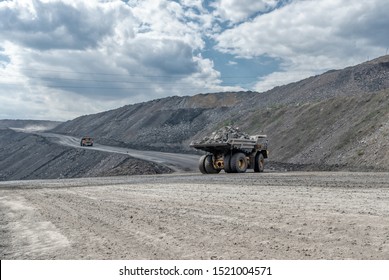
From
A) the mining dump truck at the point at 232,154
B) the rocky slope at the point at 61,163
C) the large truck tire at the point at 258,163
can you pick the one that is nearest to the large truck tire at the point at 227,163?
the mining dump truck at the point at 232,154

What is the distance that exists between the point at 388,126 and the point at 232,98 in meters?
68.5

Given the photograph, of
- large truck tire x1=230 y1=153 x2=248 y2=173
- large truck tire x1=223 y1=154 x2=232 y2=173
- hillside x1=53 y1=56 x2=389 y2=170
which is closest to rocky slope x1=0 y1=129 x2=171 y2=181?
large truck tire x1=223 y1=154 x2=232 y2=173

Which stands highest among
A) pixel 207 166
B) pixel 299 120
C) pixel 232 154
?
pixel 299 120

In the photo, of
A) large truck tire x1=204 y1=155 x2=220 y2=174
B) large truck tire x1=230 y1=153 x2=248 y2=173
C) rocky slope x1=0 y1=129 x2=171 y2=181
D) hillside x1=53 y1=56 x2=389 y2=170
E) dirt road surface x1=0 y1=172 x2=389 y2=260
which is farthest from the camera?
rocky slope x1=0 y1=129 x2=171 y2=181

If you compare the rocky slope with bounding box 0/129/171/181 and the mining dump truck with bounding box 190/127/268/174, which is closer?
the mining dump truck with bounding box 190/127/268/174

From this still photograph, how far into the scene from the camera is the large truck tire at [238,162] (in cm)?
2328

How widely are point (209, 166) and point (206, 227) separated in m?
16.9

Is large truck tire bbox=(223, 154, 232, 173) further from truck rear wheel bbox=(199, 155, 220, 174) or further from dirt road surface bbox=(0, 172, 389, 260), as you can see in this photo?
dirt road surface bbox=(0, 172, 389, 260)

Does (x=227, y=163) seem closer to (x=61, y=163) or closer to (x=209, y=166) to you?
(x=209, y=166)

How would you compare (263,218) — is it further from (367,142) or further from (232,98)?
(232,98)

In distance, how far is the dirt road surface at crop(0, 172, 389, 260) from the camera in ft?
19.7

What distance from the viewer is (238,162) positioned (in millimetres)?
23422

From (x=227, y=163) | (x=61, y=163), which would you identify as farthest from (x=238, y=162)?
(x=61, y=163)
